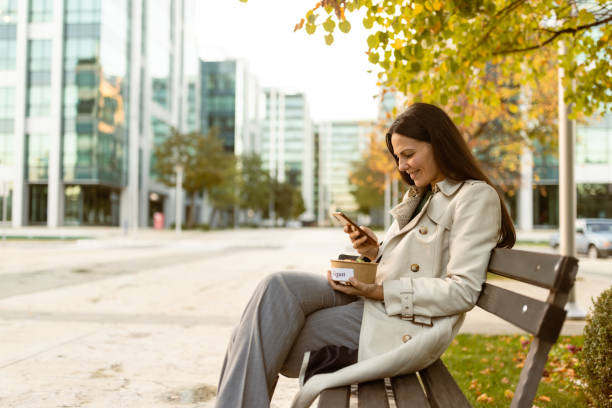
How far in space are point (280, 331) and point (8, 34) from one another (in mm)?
48945

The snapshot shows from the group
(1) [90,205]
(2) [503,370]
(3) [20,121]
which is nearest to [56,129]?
(3) [20,121]

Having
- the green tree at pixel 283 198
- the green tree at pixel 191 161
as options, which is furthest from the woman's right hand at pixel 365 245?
the green tree at pixel 283 198

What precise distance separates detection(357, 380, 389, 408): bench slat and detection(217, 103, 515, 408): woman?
0.15 ft

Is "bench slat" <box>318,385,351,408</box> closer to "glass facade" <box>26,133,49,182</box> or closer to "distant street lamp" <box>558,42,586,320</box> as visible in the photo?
"distant street lamp" <box>558,42,586,320</box>

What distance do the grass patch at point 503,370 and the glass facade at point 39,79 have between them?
→ 142ft

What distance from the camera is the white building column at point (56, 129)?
136ft

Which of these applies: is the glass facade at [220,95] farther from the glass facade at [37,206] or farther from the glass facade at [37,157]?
the glass facade at [37,206]

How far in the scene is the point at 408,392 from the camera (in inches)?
82.4

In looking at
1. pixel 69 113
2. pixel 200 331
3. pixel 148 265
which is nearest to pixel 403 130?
pixel 200 331

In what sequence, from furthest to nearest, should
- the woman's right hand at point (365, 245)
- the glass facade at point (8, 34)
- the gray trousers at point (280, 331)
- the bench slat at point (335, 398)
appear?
1. the glass facade at point (8, 34)
2. the woman's right hand at point (365, 245)
3. the gray trousers at point (280, 331)
4. the bench slat at point (335, 398)

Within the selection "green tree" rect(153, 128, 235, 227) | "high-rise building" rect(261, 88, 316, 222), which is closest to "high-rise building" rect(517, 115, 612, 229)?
"green tree" rect(153, 128, 235, 227)

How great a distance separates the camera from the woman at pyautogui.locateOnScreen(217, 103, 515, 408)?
2180 millimetres

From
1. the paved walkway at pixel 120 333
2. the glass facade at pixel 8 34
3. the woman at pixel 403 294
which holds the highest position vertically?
the glass facade at pixel 8 34

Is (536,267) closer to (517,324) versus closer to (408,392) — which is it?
(517,324)
